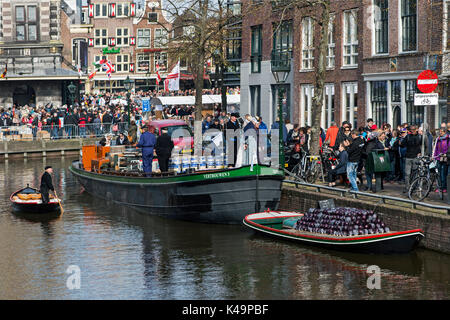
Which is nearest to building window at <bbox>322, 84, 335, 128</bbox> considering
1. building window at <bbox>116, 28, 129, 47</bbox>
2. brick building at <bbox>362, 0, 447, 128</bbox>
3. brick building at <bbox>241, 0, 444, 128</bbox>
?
brick building at <bbox>241, 0, 444, 128</bbox>

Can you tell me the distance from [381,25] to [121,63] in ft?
257

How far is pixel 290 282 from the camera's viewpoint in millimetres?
17281

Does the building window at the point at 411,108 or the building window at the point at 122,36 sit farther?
the building window at the point at 122,36

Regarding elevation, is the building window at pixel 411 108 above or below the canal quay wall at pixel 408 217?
above

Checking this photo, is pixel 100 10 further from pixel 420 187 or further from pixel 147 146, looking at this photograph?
pixel 420 187

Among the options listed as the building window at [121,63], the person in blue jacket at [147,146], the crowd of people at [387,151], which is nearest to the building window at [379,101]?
the crowd of people at [387,151]

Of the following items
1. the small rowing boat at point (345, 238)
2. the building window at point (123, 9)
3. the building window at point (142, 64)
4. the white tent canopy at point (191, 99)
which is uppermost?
the building window at point (123, 9)

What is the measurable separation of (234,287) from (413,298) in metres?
3.63

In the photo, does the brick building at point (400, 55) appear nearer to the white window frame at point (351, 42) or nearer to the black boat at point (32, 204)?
the white window frame at point (351, 42)

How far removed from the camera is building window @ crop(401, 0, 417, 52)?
104 ft

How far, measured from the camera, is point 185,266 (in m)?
19.2

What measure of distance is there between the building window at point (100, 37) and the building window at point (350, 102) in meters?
77.3

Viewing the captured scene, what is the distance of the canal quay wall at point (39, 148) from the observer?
51219 mm

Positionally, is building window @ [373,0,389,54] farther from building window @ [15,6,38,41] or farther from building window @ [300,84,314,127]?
building window @ [15,6,38,41]
